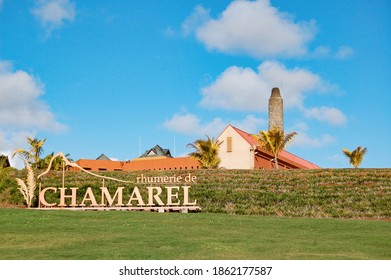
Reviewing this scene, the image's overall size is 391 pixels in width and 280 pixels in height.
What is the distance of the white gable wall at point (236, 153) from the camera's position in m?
47.0

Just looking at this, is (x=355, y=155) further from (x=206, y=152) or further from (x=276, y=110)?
(x=276, y=110)

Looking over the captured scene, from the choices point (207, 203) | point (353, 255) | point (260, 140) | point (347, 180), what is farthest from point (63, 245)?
point (260, 140)

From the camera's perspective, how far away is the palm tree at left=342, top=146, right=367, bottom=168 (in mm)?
45125

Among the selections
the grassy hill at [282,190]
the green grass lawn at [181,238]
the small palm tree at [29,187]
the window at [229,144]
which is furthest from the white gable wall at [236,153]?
the green grass lawn at [181,238]

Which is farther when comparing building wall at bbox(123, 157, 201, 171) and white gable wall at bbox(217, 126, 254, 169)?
building wall at bbox(123, 157, 201, 171)

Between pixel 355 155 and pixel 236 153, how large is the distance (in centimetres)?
1010

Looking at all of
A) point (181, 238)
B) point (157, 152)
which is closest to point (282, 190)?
point (181, 238)

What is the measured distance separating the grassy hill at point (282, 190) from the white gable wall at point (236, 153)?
10706 millimetres

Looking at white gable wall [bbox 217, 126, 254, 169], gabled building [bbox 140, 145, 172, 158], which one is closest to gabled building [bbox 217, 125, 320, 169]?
white gable wall [bbox 217, 126, 254, 169]

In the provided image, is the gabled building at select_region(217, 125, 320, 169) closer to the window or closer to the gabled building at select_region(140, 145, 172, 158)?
the window

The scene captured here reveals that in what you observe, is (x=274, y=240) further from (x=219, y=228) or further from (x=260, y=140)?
(x=260, y=140)

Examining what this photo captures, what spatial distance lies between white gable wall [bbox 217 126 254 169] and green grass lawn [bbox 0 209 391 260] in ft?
83.5

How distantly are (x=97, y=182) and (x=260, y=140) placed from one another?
1644cm

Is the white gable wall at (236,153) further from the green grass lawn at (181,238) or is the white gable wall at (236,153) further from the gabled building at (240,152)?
the green grass lawn at (181,238)
